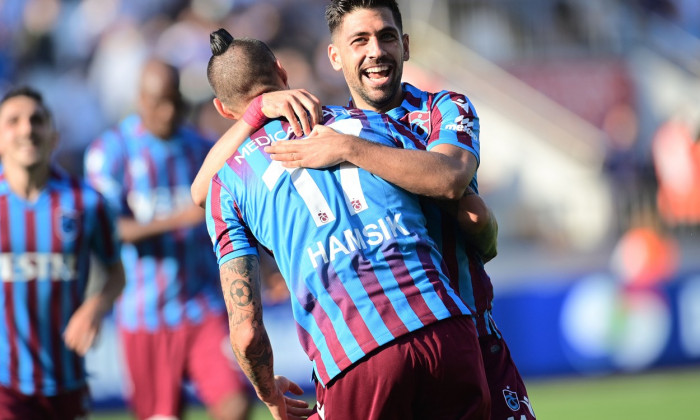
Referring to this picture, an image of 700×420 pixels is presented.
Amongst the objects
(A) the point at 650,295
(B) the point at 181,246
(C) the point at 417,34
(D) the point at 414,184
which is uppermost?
(C) the point at 417,34

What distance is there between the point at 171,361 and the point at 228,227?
3.58m

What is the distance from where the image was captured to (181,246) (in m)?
6.82

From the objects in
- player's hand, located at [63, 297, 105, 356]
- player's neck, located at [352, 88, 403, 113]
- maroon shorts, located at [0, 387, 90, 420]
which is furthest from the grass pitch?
player's neck, located at [352, 88, 403, 113]

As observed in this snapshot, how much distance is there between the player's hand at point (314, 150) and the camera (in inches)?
122

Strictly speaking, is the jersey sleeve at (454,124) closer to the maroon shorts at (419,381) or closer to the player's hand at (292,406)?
the maroon shorts at (419,381)

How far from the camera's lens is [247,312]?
130 inches

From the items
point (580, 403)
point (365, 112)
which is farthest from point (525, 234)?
point (365, 112)

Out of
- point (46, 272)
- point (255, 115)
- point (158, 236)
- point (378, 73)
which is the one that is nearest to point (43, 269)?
point (46, 272)

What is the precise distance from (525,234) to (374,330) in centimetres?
1217

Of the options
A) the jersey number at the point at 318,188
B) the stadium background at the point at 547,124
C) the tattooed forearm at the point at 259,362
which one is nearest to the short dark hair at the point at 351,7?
the jersey number at the point at 318,188

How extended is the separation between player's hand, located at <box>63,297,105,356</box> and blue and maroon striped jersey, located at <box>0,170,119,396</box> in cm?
14

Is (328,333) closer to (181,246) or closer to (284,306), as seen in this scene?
(181,246)

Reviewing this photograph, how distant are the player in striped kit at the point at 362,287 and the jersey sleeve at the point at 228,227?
0.07 ft

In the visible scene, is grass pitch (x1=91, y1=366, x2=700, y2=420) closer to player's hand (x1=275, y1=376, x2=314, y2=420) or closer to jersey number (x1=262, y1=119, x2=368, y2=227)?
player's hand (x1=275, y1=376, x2=314, y2=420)
